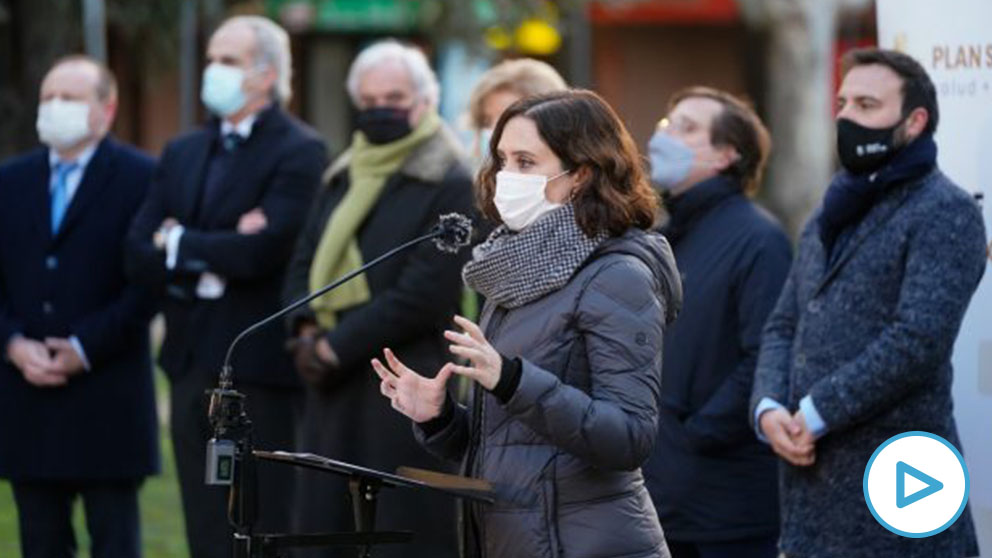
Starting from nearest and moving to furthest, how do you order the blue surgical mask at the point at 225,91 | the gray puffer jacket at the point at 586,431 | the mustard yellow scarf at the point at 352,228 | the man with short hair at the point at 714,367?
the gray puffer jacket at the point at 586,431 → the man with short hair at the point at 714,367 → the mustard yellow scarf at the point at 352,228 → the blue surgical mask at the point at 225,91

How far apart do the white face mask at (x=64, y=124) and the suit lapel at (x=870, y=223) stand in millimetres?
3506

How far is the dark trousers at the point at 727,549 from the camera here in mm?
6527

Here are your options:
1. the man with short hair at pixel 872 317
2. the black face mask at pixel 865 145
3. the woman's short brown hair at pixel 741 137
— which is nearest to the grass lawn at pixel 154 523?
the woman's short brown hair at pixel 741 137

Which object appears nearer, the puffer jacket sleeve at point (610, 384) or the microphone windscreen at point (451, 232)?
the puffer jacket sleeve at point (610, 384)

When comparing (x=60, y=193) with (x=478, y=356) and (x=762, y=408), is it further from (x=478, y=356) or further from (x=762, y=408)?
(x=478, y=356)

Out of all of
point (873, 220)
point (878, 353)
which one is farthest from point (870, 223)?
point (878, 353)

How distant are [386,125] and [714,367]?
6.02 feet

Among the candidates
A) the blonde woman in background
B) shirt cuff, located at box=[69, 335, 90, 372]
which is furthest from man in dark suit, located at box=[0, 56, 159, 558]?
the blonde woman in background

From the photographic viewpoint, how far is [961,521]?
5680 mm

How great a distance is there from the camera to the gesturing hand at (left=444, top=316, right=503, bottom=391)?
4.45m

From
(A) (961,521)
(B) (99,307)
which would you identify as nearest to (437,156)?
(B) (99,307)

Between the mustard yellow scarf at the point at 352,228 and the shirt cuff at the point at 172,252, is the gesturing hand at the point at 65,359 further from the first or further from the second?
the mustard yellow scarf at the point at 352,228

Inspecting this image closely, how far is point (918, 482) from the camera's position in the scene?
565cm

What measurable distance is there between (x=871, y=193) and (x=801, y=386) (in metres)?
0.61
